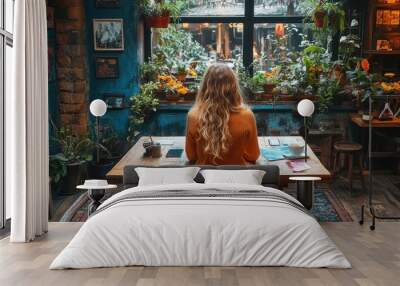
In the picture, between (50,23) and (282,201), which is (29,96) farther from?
(50,23)

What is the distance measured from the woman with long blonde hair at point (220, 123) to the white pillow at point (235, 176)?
0.56 feet

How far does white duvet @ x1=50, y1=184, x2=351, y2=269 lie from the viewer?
14.8 ft

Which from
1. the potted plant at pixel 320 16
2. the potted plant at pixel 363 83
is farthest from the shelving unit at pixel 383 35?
the potted plant at pixel 320 16

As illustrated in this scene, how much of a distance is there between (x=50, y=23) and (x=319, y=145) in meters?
3.85

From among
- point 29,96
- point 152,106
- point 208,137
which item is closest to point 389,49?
point 152,106

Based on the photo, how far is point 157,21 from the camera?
9430 millimetres

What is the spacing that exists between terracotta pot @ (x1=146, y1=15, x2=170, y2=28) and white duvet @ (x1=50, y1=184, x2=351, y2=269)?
17.3 feet

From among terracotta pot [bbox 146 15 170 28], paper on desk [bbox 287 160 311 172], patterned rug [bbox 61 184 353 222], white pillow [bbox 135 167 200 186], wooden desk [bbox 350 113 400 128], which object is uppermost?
terracotta pot [bbox 146 15 170 28]

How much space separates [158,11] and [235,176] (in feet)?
14.8

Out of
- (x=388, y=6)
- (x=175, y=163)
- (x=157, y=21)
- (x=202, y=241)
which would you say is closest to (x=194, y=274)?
(x=202, y=241)

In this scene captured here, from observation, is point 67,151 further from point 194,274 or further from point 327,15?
point 194,274

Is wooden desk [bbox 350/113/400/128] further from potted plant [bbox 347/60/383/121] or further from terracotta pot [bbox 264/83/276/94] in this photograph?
terracotta pot [bbox 264/83/276/94]

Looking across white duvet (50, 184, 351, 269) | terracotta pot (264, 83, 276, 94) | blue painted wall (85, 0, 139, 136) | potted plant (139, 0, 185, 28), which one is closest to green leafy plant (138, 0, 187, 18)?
potted plant (139, 0, 185, 28)

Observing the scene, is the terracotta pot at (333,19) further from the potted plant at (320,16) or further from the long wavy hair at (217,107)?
the long wavy hair at (217,107)
